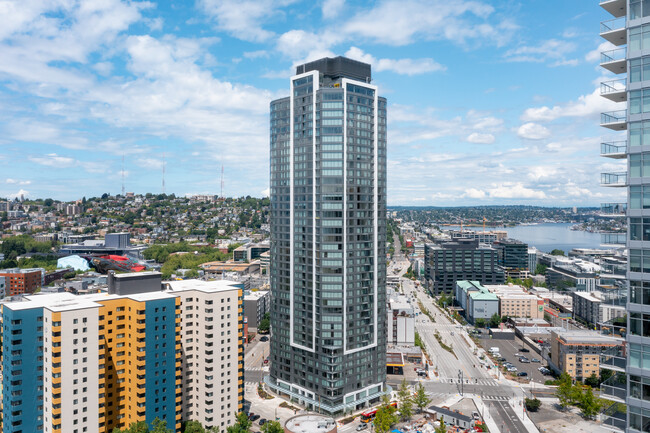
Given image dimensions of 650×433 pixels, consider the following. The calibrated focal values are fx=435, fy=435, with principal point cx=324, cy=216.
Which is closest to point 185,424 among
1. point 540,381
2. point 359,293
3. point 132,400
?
point 132,400

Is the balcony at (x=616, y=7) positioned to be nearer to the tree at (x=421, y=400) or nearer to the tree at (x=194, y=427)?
the tree at (x=194, y=427)

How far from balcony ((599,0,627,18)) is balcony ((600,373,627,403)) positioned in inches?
887

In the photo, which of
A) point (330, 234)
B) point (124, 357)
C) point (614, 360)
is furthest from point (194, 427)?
point (614, 360)

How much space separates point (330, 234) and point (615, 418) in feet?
190

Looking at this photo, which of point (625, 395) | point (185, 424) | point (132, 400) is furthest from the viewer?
point (185, 424)

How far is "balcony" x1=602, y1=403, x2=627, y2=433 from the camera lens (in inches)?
1025

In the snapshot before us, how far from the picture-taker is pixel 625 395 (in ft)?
85.4

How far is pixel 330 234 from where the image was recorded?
81125mm

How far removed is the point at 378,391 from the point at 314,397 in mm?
13990

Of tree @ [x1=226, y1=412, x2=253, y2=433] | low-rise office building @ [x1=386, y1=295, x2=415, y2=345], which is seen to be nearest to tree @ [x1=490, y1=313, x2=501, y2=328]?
low-rise office building @ [x1=386, y1=295, x2=415, y2=345]

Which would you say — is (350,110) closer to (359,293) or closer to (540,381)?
(359,293)

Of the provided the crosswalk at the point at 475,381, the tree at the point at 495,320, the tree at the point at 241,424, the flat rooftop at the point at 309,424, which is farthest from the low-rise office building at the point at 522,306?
the tree at the point at 241,424

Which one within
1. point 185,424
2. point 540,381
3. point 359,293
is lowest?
point 540,381

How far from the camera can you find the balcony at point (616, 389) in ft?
85.9
